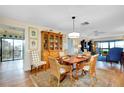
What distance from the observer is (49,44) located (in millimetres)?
5262

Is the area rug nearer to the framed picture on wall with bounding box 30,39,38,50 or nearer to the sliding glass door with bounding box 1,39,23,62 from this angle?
the framed picture on wall with bounding box 30,39,38,50

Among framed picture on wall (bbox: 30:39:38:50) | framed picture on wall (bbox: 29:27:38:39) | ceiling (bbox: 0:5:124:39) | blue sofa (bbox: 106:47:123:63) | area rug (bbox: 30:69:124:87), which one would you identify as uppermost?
ceiling (bbox: 0:5:124:39)

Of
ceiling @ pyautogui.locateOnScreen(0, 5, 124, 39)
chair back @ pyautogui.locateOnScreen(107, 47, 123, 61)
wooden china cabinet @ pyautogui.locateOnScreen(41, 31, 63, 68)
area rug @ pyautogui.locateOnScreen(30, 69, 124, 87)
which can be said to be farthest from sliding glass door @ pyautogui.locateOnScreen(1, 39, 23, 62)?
chair back @ pyautogui.locateOnScreen(107, 47, 123, 61)

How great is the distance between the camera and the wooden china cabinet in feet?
16.2

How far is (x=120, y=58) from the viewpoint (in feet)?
18.5

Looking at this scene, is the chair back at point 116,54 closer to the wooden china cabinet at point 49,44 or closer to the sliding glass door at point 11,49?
the wooden china cabinet at point 49,44

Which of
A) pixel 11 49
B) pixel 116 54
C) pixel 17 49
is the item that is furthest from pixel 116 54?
pixel 11 49

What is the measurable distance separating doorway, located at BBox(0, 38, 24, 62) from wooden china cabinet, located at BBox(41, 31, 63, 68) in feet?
13.7

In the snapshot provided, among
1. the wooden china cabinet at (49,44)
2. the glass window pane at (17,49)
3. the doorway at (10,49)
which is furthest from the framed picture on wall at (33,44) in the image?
the glass window pane at (17,49)

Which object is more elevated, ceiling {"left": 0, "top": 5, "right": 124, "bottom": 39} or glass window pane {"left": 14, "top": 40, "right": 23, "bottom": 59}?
ceiling {"left": 0, "top": 5, "right": 124, "bottom": 39}

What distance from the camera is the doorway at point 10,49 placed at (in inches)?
295

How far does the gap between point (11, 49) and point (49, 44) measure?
451 centimetres
